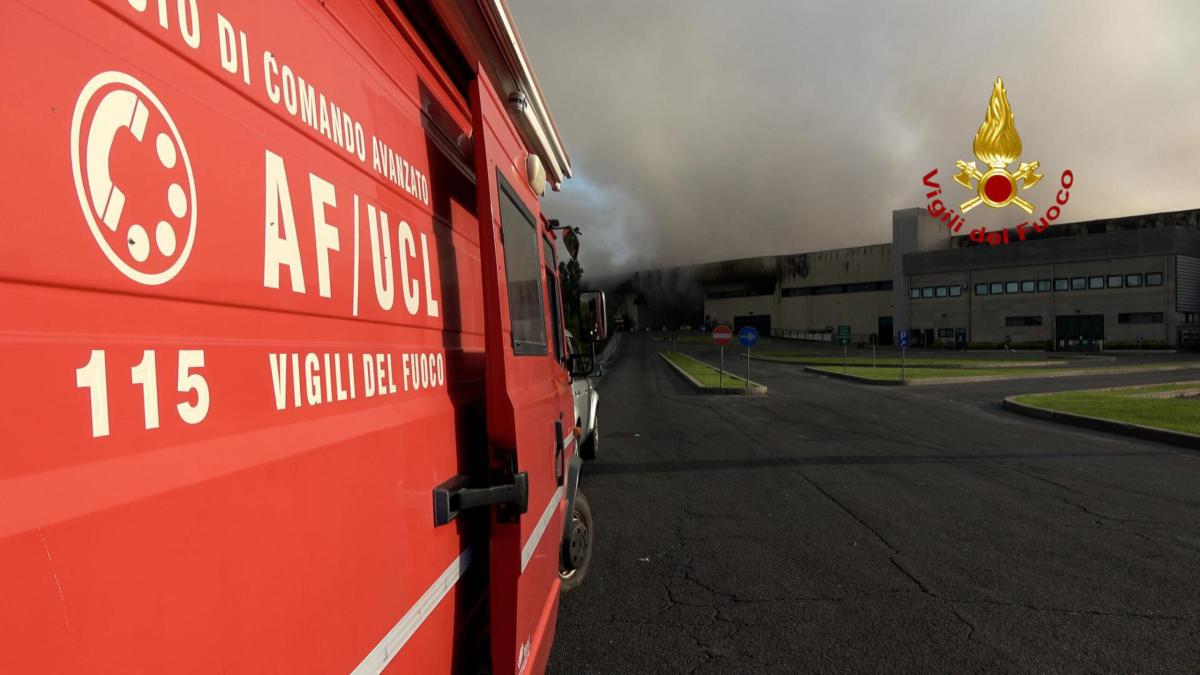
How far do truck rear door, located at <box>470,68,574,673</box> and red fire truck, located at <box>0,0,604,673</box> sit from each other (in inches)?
0.5

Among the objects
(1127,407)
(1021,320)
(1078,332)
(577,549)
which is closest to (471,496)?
(577,549)

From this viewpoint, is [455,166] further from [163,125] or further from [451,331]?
[163,125]

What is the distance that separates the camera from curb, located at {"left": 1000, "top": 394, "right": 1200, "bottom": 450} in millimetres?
10273

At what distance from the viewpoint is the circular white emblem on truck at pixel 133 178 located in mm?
894

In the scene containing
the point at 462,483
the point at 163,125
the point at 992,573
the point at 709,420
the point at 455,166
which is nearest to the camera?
the point at 163,125

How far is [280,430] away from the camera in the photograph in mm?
1247

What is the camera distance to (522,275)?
2.79 metres

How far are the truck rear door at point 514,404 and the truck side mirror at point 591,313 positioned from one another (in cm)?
228

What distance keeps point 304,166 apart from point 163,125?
408mm

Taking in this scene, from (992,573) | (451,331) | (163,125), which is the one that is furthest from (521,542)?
(992,573)

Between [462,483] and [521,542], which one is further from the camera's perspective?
[521,542]

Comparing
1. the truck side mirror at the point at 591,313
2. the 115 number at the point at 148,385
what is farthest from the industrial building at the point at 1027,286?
the 115 number at the point at 148,385

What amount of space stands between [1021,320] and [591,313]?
70.9m

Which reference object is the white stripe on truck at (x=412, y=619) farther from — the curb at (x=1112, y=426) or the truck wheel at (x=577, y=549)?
the curb at (x=1112, y=426)
